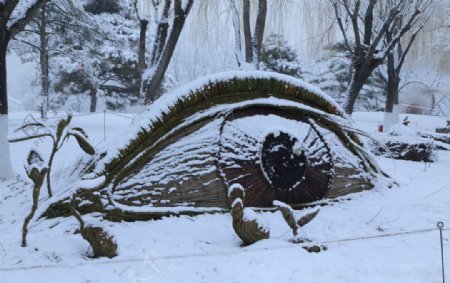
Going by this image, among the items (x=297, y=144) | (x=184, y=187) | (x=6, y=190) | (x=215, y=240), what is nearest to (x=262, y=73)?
(x=297, y=144)

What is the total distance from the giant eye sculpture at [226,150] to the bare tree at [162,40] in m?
4.71

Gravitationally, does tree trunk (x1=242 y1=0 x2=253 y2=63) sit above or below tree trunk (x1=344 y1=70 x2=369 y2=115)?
above

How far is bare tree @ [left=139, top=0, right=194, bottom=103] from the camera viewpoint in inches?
372

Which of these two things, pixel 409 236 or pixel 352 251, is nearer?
pixel 352 251

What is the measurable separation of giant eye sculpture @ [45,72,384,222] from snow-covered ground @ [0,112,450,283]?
0.27 metres

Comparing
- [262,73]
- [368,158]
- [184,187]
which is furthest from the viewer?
[368,158]

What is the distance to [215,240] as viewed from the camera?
4.29 m

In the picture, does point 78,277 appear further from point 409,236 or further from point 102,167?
point 409,236

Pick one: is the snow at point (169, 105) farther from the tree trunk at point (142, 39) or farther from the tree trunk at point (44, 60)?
the tree trunk at point (44, 60)

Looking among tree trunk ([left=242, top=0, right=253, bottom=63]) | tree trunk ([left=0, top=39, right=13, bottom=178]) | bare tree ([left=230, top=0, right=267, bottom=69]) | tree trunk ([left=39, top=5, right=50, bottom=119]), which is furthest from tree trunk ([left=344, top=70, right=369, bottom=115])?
tree trunk ([left=39, top=5, right=50, bottom=119])

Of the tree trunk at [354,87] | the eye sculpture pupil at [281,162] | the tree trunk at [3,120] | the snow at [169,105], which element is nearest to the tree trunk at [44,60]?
the tree trunk at [3,120]

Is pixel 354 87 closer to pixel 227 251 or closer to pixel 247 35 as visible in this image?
pixel 247 35

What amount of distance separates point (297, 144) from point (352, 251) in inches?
63.6

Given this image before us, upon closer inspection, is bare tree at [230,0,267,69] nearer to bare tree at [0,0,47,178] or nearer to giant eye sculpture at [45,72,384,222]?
bare tree at [0,0,47,178]
